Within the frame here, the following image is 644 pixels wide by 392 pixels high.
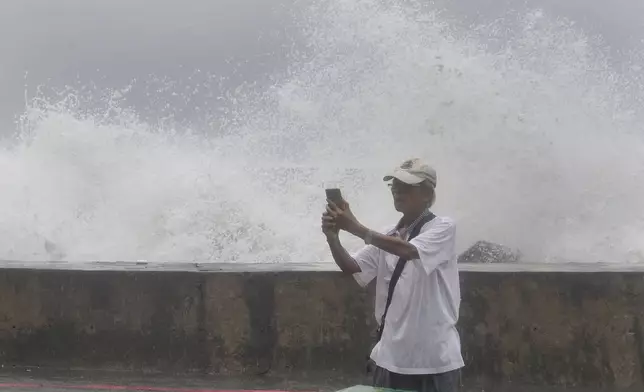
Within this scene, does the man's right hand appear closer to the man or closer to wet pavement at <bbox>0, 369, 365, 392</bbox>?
the man

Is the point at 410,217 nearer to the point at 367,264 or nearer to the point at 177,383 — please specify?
the point at 367,264

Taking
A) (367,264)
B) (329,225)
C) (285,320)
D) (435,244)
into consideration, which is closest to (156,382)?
Answer: (285,320)

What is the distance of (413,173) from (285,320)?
2.48m

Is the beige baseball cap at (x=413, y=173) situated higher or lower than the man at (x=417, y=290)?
higher

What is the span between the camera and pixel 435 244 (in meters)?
2.56

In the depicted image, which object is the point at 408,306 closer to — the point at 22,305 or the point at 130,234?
the point at 22,305

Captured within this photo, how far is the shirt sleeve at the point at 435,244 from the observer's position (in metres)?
2.54

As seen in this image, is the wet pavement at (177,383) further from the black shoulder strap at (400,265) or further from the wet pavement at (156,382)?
the black shoulder strap at (400,265)

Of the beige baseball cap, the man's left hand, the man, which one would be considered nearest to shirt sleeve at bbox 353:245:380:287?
the man

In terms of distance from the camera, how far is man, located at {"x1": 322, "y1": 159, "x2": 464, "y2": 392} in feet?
8.43

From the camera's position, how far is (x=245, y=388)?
462 centimetres

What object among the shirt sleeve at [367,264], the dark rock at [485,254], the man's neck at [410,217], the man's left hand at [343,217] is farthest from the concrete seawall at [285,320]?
the man's left hand at [343,217]

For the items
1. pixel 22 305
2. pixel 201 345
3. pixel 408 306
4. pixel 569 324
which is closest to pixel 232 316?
pixel 201 345

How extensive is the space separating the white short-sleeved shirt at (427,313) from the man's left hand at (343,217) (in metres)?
0.21
